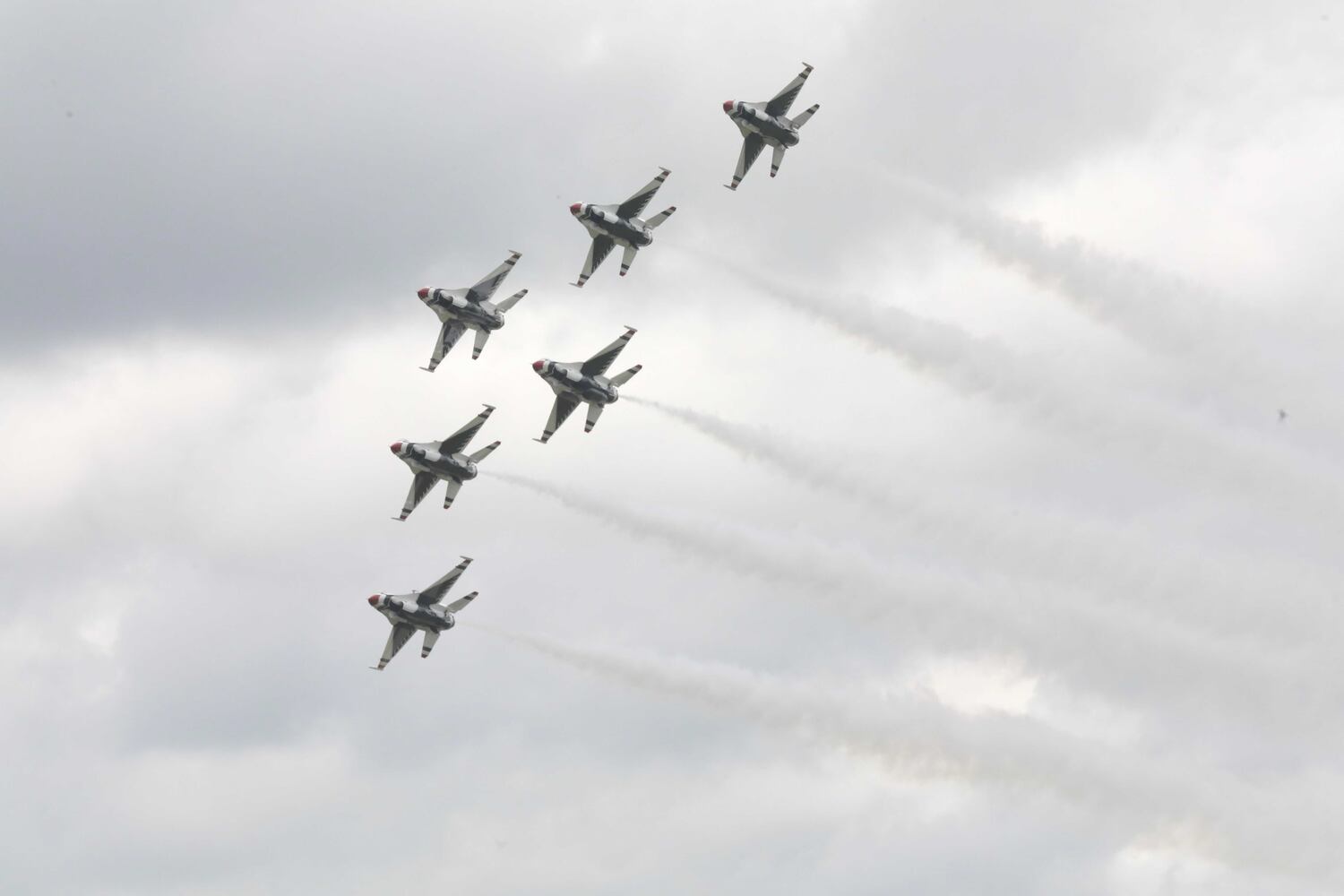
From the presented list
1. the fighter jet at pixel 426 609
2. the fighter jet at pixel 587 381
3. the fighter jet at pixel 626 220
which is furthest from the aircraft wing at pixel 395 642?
the fighter jet at pixel 626 220

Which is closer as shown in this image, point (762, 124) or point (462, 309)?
point (762, 124)

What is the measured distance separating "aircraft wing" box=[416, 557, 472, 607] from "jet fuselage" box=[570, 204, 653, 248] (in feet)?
58.1

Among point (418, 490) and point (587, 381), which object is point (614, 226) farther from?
point (418, 490)

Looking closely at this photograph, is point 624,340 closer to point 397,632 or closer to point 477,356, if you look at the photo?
point 477,356

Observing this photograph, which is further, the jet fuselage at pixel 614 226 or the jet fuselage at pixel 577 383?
the jet fuselage at pixel 614 226

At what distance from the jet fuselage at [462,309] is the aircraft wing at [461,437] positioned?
15.4 ft

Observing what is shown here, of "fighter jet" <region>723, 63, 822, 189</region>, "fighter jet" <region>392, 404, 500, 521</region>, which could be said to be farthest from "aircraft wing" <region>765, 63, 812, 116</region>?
"fighter jet" <region>392, 404, 500, 521</region>

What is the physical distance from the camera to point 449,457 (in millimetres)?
113938

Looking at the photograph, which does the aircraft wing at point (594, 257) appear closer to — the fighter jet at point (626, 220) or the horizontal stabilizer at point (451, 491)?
the fighter jet at point (626, 220)

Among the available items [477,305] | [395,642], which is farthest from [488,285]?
[395,642]

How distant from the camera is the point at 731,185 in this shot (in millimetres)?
114750

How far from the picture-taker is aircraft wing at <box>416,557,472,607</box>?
378ft

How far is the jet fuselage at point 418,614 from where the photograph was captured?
11481 cm

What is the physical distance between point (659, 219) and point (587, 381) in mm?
9274
